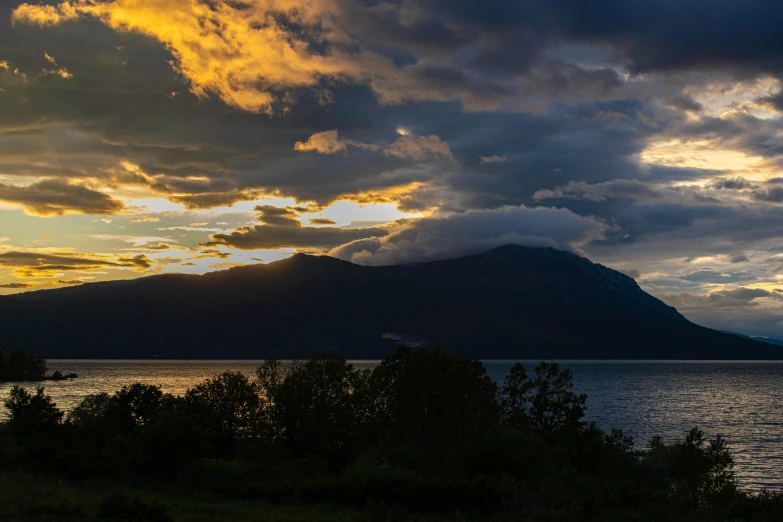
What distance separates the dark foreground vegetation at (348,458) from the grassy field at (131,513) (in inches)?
5.0

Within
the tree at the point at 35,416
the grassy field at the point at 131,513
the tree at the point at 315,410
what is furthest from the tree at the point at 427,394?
the grassy field at the point at 131,513

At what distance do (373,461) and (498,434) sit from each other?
9.67 metres

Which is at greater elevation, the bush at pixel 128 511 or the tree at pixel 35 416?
the tree at pixel 35 416

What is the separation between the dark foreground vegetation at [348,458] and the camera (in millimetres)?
39625

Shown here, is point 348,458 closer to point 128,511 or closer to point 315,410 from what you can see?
point 315,410

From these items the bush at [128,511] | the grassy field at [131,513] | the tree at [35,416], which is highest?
the tree at [35,416]

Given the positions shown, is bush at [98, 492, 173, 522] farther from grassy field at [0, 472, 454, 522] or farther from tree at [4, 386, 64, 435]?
tree at [4, 386, 64, 435]

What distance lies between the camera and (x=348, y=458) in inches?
2827

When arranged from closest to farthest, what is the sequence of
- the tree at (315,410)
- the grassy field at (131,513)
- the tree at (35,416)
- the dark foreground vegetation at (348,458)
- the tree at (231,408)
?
the grassy field at (131,513)
the dark foreground vegetation at (348,458)
the tree at (35,416)
the tree at (315,410)
the tree at (231,408)

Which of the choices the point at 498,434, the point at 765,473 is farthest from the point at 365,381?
the point at 765,473

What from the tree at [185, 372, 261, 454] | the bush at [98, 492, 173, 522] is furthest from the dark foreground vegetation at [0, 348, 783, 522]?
the tree at [185, 372, 261, 454]

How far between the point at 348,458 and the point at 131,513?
141 feet

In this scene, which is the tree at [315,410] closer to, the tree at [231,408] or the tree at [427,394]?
the tree at [231,408]

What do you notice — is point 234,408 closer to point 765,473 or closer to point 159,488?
point 159,488
